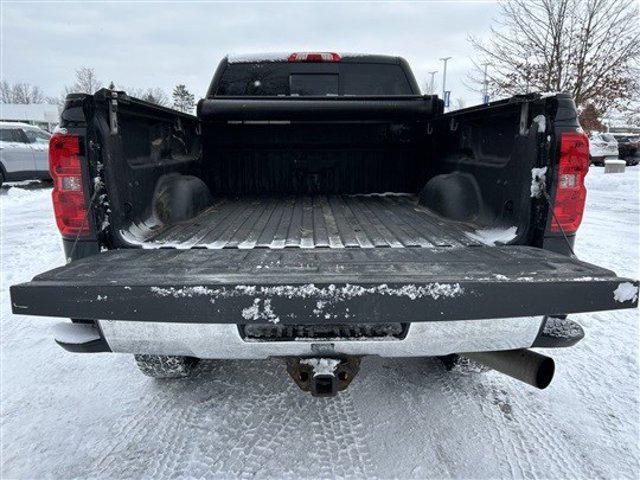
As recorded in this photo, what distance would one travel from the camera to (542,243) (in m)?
2.28

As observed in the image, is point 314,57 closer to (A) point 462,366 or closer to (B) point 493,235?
(B) point 493,235

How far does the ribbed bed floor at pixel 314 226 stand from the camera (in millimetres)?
2576

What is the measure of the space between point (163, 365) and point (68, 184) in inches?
47.8

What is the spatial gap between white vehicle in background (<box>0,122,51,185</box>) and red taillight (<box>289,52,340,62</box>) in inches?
453

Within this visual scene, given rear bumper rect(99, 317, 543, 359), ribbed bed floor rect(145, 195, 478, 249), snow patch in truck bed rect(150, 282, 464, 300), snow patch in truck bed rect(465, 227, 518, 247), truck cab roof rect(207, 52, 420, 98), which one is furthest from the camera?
truck cab roof rect(207, 52, 420, 98)

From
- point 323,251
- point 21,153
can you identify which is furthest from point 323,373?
point 21,153

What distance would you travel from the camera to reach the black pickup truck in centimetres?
164

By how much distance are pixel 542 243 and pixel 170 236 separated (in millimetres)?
2115

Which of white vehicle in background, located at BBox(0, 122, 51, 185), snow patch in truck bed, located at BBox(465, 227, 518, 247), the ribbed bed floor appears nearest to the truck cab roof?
the ribbed bed floor

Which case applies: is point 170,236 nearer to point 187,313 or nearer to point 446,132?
point 187,313

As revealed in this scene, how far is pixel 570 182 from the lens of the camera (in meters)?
2.21

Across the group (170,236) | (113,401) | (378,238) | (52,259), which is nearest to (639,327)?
(378,238)

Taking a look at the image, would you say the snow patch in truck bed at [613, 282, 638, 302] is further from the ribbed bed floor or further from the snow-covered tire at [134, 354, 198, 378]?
the snow-covered tire at [134, 354, 198, 378]

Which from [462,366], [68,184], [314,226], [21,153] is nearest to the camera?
[68,184]
